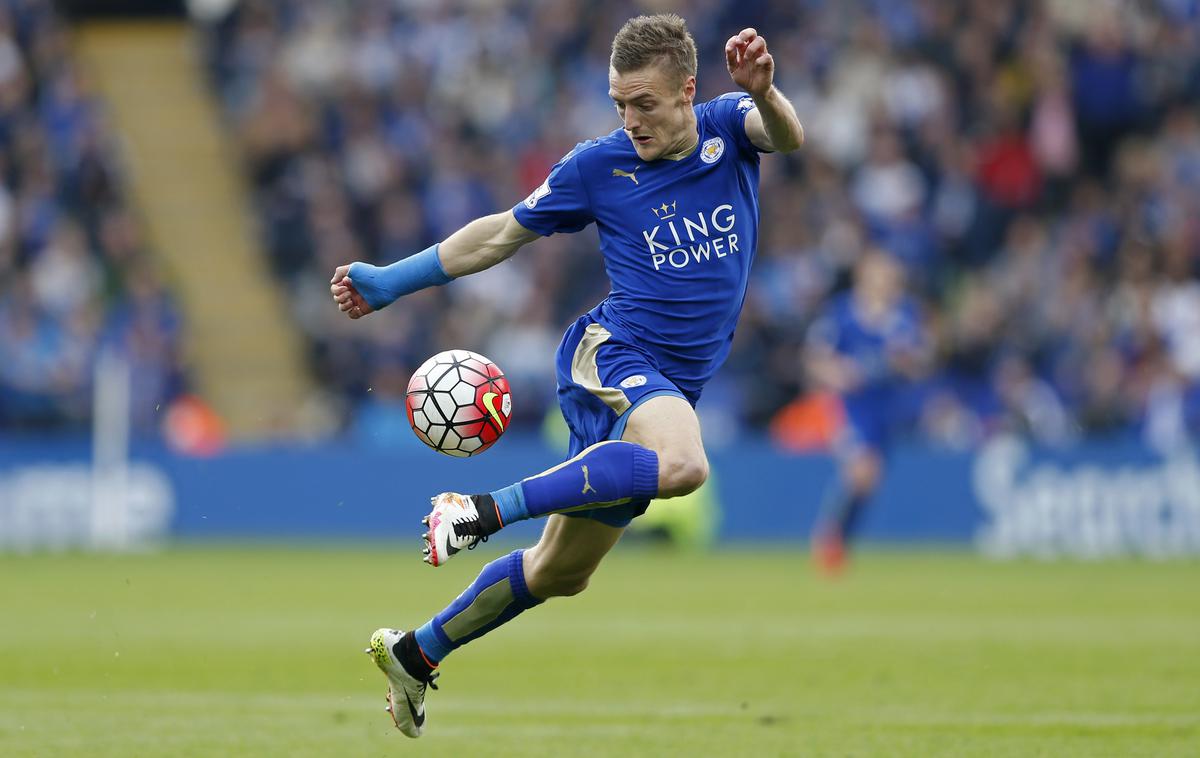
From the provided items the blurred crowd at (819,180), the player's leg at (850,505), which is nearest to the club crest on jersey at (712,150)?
the player's leg at (850,505)

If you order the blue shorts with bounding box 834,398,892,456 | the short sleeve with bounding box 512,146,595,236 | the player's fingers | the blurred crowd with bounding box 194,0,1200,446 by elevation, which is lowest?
the blue shorts with bounding box 834,398,892,456

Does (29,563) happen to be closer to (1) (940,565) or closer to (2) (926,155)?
(1) (940,565)

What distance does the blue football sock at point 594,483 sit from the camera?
594cm

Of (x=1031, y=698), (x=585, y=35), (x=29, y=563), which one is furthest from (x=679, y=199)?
(x=585, y=35)

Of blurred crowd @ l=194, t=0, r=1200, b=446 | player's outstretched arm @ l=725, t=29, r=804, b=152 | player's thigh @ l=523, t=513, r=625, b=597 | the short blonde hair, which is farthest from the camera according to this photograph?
blurred crowd @ l=194, t=0, r=1200, b=446

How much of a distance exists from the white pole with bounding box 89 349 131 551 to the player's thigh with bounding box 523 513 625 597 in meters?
12.2

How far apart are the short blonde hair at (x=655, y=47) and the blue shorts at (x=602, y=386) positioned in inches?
37.9

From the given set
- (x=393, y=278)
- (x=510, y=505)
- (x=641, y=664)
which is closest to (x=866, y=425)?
(x=641, y=664)

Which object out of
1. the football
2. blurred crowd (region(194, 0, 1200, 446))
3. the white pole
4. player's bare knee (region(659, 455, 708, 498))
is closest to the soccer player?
player's bare knee (region(659, 455, 708, 498))

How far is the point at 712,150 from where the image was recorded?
21.8ft

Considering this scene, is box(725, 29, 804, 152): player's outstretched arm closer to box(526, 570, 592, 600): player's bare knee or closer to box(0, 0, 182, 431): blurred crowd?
box(526, 570, 592, 600): player's bare knee

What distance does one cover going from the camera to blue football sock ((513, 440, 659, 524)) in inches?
234

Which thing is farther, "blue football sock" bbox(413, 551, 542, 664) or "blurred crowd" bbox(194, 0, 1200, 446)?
"blurred crowd" bbox(194, 0, 1200, 446)

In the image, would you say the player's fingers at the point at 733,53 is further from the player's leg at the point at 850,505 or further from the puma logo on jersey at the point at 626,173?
the player's leg at the point at 850,505
